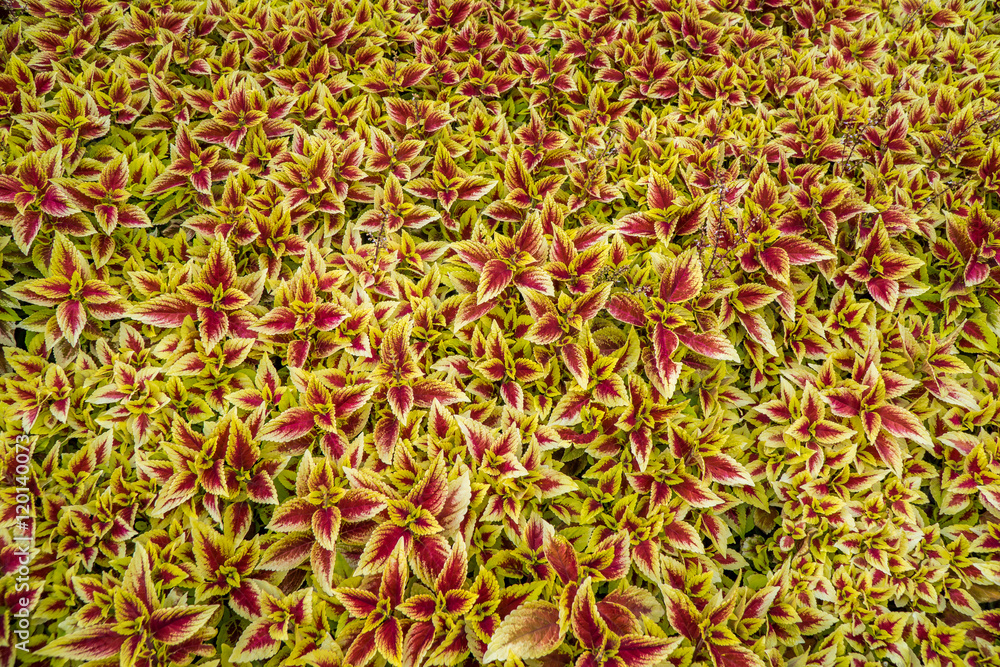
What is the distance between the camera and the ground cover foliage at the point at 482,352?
211cm

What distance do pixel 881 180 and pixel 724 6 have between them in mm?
1817

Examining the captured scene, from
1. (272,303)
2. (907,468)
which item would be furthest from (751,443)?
(272,303)

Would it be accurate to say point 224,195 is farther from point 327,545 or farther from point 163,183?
point 327,545

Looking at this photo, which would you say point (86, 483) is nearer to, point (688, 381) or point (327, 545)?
point (327, 545)

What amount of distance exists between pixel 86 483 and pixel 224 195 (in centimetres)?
152

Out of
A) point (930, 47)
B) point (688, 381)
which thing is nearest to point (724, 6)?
point (930, 47)

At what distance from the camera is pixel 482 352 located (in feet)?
8.50

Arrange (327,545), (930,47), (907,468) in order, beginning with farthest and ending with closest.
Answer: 1. (930,47)
2. (907,468)
3. (327,545)

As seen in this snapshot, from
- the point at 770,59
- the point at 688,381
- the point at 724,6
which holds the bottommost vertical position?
the point at 688,381

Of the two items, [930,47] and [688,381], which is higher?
[930,47]

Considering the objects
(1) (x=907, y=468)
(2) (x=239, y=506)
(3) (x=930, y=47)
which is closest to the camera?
(2) (x=239, y=506)

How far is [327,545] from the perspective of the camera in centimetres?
206

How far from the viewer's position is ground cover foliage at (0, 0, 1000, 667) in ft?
6.91

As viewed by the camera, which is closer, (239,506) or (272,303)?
(239,506)
